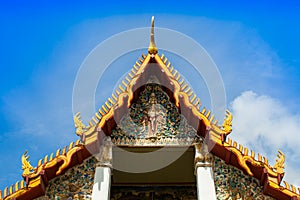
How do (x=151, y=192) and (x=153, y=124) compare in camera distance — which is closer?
(x=153, y=124)

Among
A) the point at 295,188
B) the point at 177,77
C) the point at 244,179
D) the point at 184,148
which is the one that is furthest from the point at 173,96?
the point at 295,188

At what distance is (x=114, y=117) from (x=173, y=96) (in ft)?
4.10

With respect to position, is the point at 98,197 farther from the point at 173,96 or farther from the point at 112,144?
the point at 173,96

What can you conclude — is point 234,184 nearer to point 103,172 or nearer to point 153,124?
point 153,124

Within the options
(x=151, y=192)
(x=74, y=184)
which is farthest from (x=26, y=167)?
(x=151, y=192)

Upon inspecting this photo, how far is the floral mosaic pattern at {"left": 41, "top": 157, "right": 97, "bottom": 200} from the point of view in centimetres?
846

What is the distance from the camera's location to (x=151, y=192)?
34.2 ft

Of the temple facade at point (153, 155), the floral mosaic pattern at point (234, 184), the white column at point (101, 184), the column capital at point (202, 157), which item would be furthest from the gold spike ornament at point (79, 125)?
the floral mosaic pattern at point (234, 184)

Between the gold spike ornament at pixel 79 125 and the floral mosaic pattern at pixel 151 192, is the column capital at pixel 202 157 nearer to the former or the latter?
the floral mosaic pattern at pixel 151 192

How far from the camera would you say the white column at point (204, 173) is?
330 inches

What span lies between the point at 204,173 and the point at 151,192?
2.11 metres

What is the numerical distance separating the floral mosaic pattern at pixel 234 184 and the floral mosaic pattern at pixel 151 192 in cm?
164

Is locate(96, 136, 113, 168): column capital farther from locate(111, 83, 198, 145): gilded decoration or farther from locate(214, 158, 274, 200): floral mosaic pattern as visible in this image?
locate(214, 158, 274, 200): floral mosaic pattern

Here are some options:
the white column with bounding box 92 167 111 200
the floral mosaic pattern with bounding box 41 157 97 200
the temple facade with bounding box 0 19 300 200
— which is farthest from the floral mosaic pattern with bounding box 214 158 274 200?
the floral mosaic pattern with bounding box 41 157 97 200
